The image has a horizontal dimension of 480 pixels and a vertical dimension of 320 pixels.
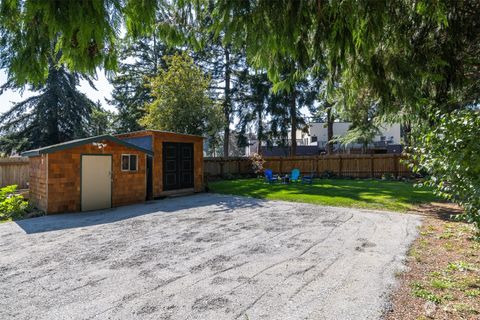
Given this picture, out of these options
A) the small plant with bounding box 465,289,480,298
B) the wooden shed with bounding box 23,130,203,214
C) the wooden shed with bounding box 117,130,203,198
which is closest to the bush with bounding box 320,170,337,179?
the wooden shed with bounding box 117,130,203,198

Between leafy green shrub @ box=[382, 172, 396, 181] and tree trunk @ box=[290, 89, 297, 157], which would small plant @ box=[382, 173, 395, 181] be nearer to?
leafy green shrub @ box=[382, 172, 396, 181]

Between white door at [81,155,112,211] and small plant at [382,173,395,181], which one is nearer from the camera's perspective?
white door at [81,155,112,211]

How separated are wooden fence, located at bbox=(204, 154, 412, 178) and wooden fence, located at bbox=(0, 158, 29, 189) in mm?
8467

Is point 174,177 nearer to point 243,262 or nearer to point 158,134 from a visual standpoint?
point 158,134

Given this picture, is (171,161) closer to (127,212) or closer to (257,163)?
(127,212)

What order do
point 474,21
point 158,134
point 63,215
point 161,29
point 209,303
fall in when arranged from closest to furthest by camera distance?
point 209,303, point 161,29, point 474,21, point 63,215, point 158,134

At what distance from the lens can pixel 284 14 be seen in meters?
2.77

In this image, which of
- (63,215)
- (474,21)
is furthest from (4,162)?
(474,21)

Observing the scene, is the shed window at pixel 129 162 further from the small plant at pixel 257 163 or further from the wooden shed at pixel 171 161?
the small plant at pixel 257 163

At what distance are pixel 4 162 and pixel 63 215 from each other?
20.4ft

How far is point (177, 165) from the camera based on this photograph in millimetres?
12117

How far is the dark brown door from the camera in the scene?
1170 cm

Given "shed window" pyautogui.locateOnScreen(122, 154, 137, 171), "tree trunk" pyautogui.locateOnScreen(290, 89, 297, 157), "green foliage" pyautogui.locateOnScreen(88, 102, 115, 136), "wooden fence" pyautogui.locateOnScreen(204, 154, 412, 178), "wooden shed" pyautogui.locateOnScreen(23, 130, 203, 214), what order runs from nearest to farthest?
"wooden shed" pyautogui.locateOnScreen(23, 130, 203, 214)
"shed window" pyautogui.locateOnScreen(122, 154, 137, 171)
"wooden fence" pyautogui.locateOnScreen(204, 154, 412, 178)
"tree trunk" pyautogui.locateOnScreen(290, 89, 297, 157)
"green foliage" pyautogui.locateOnScreen(88, 102, 115, 136)

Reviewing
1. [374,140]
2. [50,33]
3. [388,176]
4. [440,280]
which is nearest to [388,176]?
[388,176]
